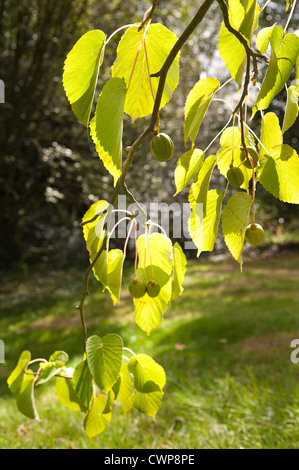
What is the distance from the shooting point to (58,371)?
80 cm

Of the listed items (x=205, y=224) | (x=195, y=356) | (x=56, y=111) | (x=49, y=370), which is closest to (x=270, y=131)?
(x=205, y=224)

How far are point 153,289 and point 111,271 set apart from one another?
0.08 meters

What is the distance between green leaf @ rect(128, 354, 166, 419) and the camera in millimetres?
726

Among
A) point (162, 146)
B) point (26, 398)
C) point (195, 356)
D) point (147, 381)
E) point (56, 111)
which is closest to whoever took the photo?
point (162, 146)

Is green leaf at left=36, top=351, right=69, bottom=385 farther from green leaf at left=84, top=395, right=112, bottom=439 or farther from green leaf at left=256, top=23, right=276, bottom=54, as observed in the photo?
green leaf at left=256, top=23, right=276, bottom=54

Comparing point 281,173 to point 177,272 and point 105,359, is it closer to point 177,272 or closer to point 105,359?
point 177,272

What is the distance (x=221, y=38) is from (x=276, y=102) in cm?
480

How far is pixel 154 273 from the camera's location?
1.96 ft

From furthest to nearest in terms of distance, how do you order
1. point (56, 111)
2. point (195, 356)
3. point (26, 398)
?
1. point (56, 111)
2. point (195, 356)
3. point (26, 398)

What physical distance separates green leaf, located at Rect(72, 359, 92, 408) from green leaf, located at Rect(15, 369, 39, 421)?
203mm

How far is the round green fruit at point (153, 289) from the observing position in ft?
1.88

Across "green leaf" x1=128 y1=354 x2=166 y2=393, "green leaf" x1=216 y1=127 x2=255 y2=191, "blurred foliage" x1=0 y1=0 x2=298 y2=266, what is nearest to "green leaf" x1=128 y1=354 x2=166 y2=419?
"green leaf" x1=128 y1=354 x2=166 y2=393

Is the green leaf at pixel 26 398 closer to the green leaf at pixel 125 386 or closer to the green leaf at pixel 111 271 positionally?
the green leaf at pixel 125 386
